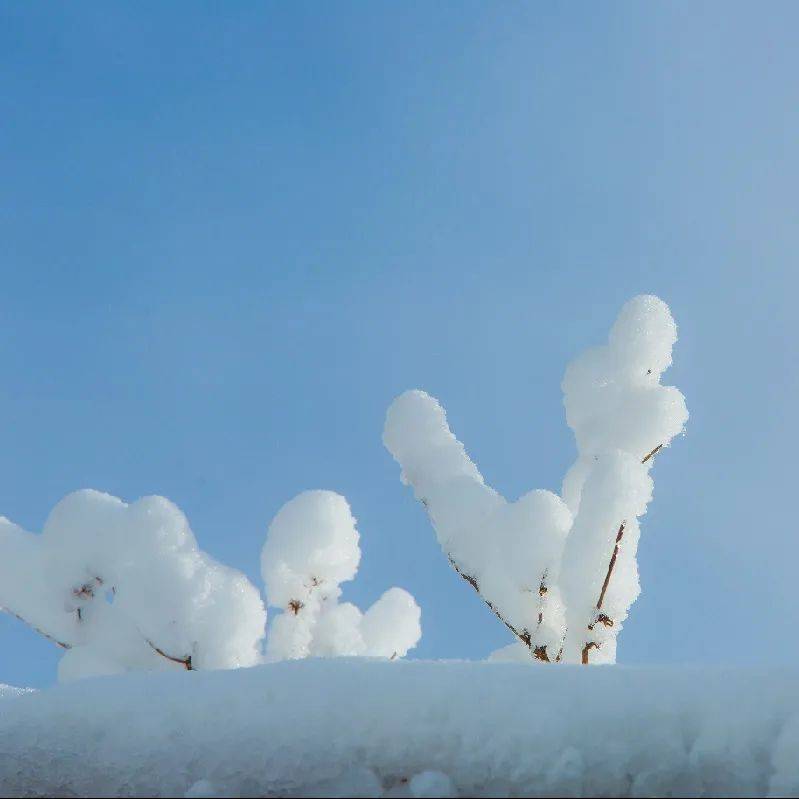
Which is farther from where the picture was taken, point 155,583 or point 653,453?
point 653,453

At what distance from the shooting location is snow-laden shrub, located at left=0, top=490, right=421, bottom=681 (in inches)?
119

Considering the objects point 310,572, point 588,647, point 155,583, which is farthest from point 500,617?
point 155,583

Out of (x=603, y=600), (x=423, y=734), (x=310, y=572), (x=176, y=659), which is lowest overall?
(x=423, y=734)

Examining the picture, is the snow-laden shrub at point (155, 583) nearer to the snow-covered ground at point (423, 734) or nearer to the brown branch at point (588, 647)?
the brown branch at point (588, 647)

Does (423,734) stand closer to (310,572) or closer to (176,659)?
(176,659)

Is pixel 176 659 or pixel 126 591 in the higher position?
pixel 126 591

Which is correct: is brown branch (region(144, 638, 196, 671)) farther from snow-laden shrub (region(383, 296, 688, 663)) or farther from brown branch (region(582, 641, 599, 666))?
brown branch (region(582, 641, 599, 666))

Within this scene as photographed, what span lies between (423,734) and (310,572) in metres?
2.44

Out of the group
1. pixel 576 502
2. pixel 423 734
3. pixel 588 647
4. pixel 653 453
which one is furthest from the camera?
pixel 576 502

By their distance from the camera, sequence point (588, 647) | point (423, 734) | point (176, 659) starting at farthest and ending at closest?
point (176, 659) → point (588, 647) → point (423, 734)

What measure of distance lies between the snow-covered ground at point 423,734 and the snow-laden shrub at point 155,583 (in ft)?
5.67

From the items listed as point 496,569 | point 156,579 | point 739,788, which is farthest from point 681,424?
point 739,788

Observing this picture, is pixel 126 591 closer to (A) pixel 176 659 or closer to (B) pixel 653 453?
(A) pixel 176 659

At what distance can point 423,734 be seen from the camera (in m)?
1.12
